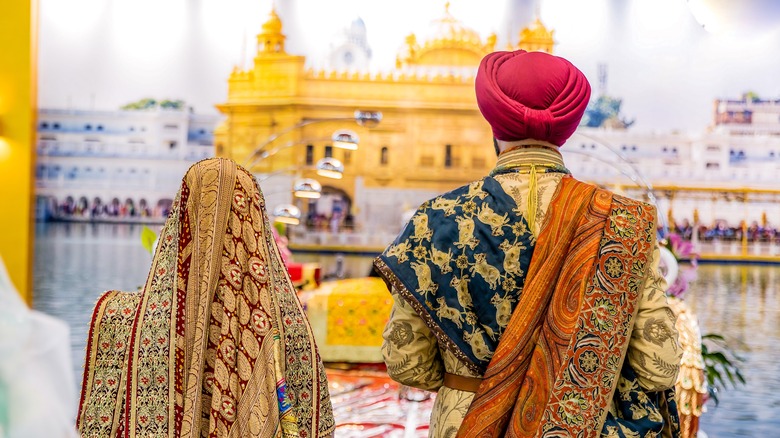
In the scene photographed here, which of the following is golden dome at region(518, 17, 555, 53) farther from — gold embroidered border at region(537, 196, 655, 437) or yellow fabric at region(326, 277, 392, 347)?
gold embroidered border at region(537, 196, 655, 437)

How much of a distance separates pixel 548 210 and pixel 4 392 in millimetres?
1084

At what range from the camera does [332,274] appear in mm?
8453

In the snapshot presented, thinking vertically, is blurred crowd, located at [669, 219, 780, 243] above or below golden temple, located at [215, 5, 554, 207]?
below

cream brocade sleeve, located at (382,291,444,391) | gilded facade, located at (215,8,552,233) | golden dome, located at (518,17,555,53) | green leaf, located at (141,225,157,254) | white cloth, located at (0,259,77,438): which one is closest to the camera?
white cloth, located at (0,259,77,438)

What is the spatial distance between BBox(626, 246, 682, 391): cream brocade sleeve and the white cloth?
3.50ft

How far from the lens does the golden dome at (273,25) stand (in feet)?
27.7

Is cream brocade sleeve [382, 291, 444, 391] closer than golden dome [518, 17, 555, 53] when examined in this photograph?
Yes

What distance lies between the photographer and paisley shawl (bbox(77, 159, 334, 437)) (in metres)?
2.36

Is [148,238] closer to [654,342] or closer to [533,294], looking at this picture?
[533,294]

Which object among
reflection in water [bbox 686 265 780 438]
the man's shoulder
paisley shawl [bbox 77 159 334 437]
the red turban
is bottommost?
reflection in water [bbox 686 265 780 438]

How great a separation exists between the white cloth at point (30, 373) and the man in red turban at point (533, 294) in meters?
0.79

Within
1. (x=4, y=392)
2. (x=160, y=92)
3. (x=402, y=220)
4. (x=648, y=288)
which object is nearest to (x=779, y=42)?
(x=402, y=220)

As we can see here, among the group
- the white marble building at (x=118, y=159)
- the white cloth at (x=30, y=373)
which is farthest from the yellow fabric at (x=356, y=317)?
the white cloth at (x=30, y=373)

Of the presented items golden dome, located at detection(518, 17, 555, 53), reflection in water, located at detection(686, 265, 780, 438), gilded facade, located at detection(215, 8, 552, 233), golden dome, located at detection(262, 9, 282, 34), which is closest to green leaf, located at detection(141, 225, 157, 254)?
gilded facade, located at detection(215, 8, 552, 233)
